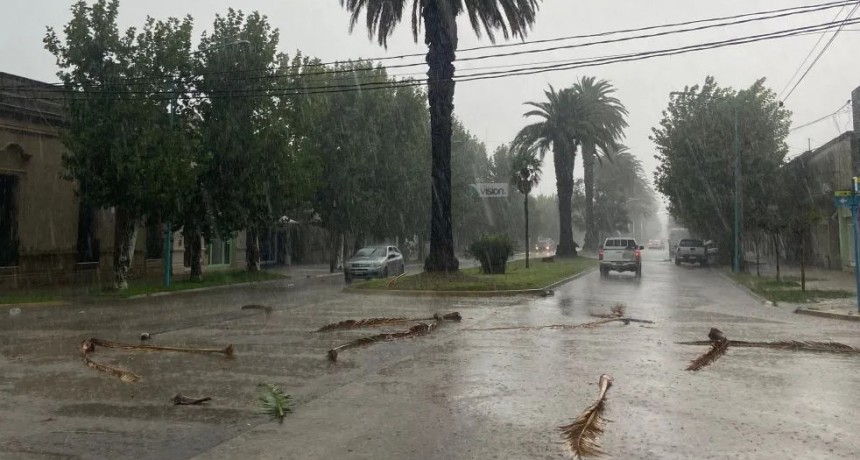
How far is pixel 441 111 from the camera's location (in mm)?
24344

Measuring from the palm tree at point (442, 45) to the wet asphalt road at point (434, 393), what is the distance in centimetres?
1040

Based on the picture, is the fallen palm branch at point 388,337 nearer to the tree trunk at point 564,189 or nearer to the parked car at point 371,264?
the parked car at point 371,264

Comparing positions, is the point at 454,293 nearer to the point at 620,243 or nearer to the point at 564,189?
the point at 620,243

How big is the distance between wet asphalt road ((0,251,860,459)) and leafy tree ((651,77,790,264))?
81.6 feet

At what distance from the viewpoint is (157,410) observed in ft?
22.3

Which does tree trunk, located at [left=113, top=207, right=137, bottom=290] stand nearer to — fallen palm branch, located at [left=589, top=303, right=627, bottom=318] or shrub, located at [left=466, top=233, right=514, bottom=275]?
shrub, located at [left=466, top=233, right=514, bottom=275]

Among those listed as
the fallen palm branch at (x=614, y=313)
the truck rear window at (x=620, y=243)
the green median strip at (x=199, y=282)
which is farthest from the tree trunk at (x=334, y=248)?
the fallen palm branch at (x=614, y=313)

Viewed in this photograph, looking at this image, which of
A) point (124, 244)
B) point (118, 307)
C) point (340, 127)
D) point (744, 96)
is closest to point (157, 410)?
point (118, 307)

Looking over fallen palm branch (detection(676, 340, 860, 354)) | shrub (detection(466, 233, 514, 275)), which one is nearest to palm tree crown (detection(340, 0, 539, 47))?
shrub (detection(466, 233, 514, 275))

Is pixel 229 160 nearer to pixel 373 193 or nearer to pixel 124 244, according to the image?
pixel 124 244

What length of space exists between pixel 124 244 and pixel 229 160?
526 centimetres

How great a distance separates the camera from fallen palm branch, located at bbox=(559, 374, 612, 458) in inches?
209

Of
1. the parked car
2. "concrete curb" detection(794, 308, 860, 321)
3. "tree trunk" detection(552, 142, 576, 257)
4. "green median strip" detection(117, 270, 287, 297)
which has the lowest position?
"concrete curb" detection(794, 308, 860, 321)

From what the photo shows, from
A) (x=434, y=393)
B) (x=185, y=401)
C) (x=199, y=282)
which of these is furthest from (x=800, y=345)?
(x=199, y=282)
